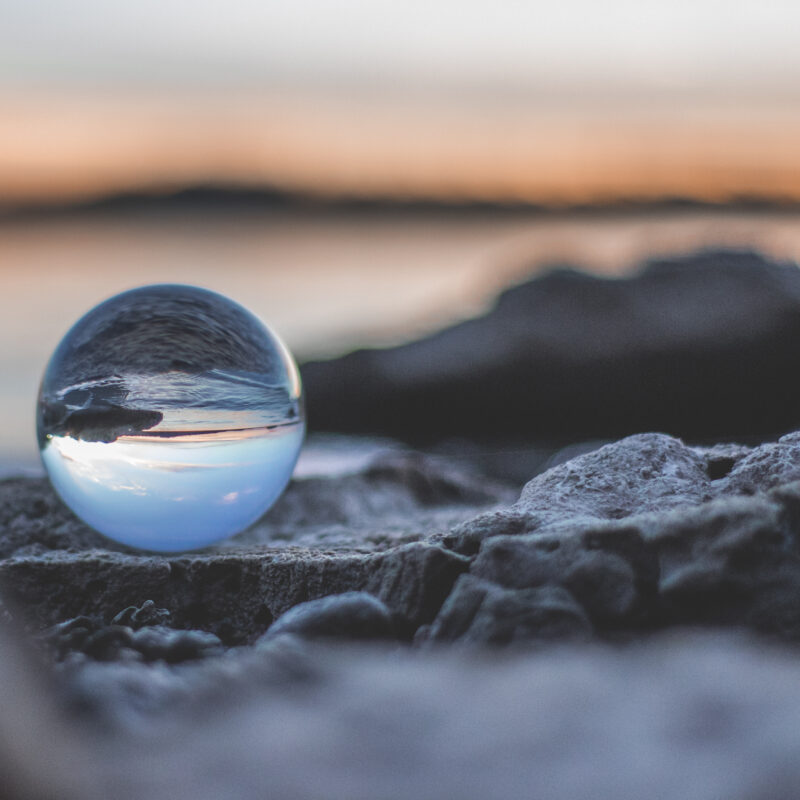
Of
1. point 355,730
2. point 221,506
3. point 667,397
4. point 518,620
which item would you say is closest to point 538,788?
point 355,730

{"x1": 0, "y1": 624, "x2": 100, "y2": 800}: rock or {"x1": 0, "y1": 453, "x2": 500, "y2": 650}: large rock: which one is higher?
{"x1": 0, "y1": 453, "x2": 500, "y2": 650}: large rock

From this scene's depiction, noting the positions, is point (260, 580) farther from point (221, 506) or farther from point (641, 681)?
point (641, 681)

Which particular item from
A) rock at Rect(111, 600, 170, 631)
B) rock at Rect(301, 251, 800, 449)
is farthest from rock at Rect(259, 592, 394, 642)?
rock at Rect(301, 251, 800, 449)

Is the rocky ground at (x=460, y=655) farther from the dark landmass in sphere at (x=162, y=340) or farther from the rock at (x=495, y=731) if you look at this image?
the dark landmass in sphere at (x=162, y=340)

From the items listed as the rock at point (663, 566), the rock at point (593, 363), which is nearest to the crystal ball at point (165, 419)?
the rock at point (663, 566)

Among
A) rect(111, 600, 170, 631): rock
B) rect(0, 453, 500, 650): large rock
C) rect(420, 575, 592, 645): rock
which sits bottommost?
rect(420, 575, 592, 645): rock

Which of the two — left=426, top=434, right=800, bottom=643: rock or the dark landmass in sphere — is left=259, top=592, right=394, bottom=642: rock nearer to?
left=426, top=434, right=800, bottom=643: rock
